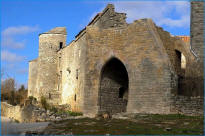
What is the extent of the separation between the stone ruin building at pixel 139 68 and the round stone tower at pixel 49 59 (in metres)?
8.25

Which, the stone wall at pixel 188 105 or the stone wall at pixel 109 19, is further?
the stone wall at pixel 109 19

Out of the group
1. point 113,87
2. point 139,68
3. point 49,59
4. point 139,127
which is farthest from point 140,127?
point 49,59

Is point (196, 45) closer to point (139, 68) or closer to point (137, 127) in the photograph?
point (139, 68)

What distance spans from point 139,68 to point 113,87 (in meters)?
2.89

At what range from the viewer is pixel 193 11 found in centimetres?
2191

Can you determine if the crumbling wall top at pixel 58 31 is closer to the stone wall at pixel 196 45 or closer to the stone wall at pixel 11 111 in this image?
the stone wall at pixel 11 111

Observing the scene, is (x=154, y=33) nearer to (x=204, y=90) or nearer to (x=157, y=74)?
(x=157, y=74)

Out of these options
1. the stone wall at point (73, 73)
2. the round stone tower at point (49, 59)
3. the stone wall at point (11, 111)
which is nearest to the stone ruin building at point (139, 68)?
the stone wall at point (73, 73)

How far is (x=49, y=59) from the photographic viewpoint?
35.4 meters

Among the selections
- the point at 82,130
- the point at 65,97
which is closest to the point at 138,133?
the point at 82,130

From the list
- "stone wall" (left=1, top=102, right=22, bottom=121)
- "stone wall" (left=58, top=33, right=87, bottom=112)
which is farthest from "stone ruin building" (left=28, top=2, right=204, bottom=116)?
"stone wall" (left=1, top=102, right=22, bottom=121)

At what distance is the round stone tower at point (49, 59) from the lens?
1379 inches

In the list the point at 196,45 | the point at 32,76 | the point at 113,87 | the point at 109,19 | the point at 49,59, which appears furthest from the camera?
the point at 32,76

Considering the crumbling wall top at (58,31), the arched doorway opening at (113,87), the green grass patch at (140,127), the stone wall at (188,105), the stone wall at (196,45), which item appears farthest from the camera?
the crumbling wall top at (58,31)
